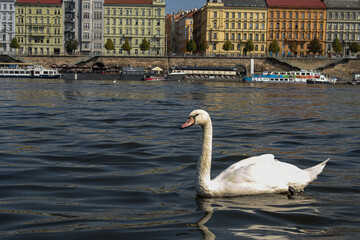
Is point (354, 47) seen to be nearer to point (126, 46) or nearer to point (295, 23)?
point (295, 23)

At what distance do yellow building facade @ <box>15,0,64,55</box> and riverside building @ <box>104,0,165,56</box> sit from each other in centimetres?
857

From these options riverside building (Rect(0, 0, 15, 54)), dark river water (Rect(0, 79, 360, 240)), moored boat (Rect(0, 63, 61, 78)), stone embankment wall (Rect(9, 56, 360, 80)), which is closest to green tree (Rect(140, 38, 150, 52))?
stone embankment wall (Rect(9, 56, 360, 80))

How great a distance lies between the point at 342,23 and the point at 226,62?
82.7 feet

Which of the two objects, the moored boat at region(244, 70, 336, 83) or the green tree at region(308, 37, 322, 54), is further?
the green tree at region(308, 37, 322, 54)

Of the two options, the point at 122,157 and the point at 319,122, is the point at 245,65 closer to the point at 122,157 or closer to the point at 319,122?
the point at 319,122

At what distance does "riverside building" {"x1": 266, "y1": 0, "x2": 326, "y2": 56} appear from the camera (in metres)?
98.8

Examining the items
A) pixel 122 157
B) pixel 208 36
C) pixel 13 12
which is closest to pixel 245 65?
pixel 208 36

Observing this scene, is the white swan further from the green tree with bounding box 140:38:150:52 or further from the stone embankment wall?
the green tree with bounding box 140:38:150:52

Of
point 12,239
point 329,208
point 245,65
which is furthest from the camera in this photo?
point 245,65

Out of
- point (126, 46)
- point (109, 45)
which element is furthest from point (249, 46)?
point (109, 45)

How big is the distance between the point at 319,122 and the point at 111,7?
82.7 meters

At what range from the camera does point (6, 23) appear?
96938mm

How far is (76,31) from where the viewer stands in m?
97.1

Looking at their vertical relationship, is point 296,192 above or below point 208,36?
below
